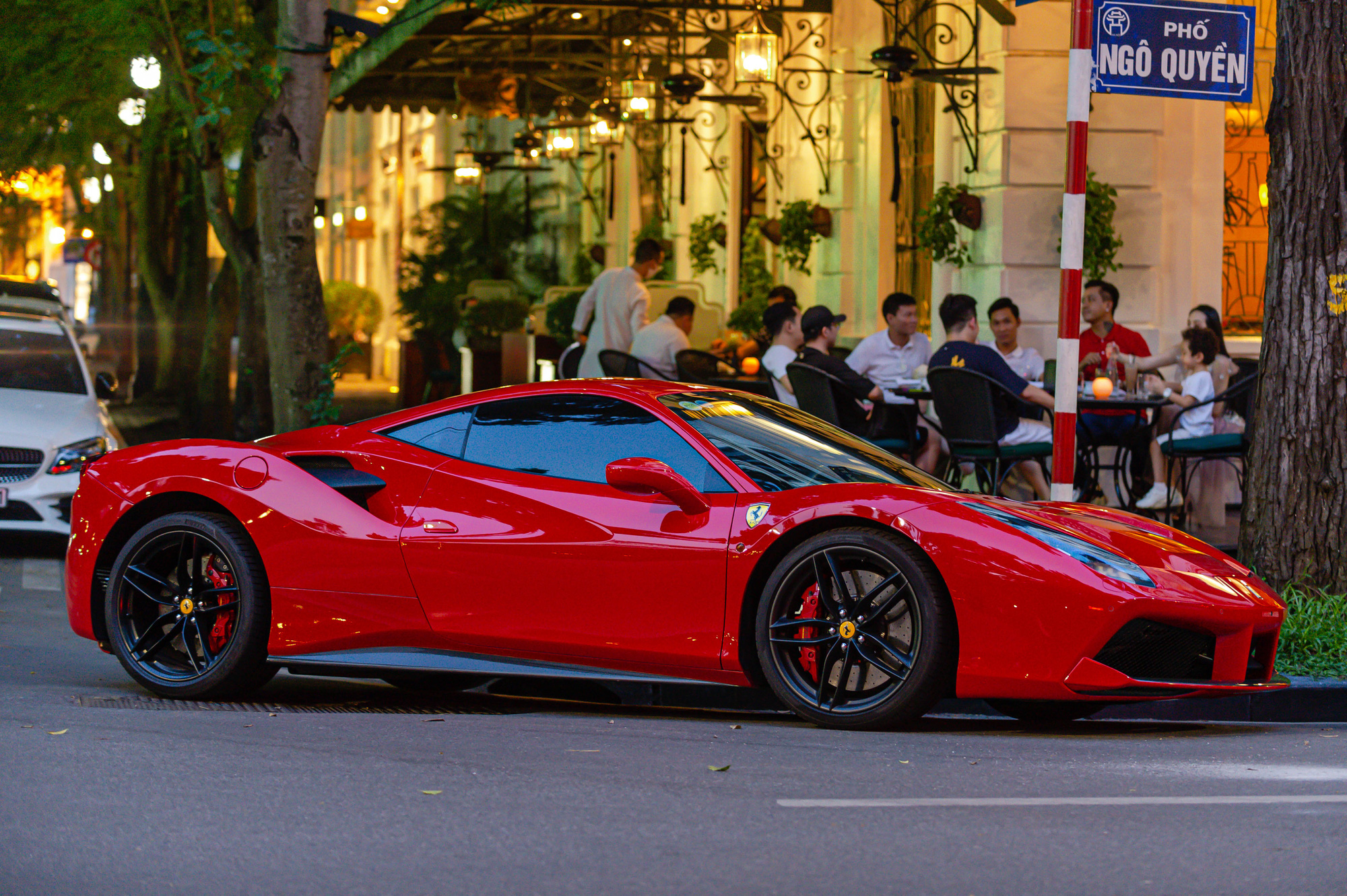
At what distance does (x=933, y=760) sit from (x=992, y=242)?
898 cm

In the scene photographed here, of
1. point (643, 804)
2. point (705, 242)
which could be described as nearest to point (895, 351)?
point (643, 804)

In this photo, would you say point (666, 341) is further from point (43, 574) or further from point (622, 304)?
point (43, 574)

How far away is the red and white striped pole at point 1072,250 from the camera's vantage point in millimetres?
7652

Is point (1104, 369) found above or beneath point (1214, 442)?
above

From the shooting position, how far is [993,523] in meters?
5.68

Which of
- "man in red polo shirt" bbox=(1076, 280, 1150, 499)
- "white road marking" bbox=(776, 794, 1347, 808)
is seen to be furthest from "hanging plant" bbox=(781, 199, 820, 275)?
"white road marking" bbox=(776, 794, 1347, 808)

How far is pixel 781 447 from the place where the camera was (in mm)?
6246

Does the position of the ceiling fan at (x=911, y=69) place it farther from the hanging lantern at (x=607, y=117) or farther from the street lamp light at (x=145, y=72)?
the hanging lantern at (x=607, y=117)

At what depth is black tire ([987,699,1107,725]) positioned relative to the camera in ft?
20.3

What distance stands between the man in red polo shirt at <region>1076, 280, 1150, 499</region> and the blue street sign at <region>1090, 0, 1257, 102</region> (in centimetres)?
386

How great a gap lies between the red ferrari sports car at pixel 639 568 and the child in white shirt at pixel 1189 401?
548 cm

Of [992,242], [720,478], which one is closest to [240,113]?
[992,242]

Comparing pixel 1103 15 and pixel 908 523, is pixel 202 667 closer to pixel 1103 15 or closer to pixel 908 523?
pixel 908 523

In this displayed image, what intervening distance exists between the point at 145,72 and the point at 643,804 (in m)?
11.8
